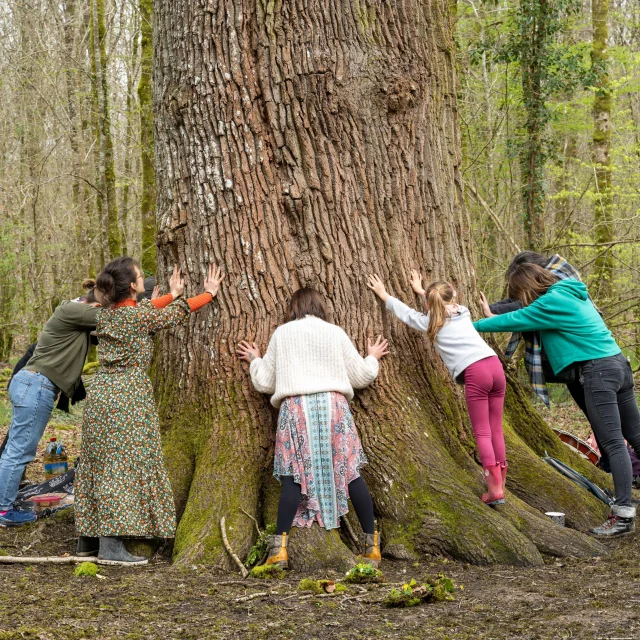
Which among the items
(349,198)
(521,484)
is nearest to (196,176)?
(349,198)

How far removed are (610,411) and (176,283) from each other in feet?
10.3

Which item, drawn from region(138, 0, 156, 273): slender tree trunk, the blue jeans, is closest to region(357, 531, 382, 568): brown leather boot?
the blue jeans

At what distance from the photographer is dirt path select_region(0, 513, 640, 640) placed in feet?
10.7

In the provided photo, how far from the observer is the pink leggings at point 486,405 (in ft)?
16.0

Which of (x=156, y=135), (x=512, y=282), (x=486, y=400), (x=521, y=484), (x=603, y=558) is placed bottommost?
(x=603, y=558)

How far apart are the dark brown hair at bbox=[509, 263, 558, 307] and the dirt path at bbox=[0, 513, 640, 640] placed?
185 centimetres

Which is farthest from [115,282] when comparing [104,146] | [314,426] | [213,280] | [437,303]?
[104,146]

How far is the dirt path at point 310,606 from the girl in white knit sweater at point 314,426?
40 centimetres

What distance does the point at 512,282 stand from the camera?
17.9 ft

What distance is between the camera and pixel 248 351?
498 cm

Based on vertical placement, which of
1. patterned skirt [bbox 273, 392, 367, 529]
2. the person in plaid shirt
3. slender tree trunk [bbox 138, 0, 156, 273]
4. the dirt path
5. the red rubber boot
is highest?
slender tree trunk [bbox 138, 0, 156, 273]

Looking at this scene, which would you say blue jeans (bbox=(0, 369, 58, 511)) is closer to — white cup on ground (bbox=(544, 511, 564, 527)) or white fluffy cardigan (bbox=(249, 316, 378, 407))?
white fluffy cardigan (bbox=(249, 316, 378, 407))

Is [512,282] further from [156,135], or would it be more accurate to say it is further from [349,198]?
[156,135]

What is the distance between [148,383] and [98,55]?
10183 mm
